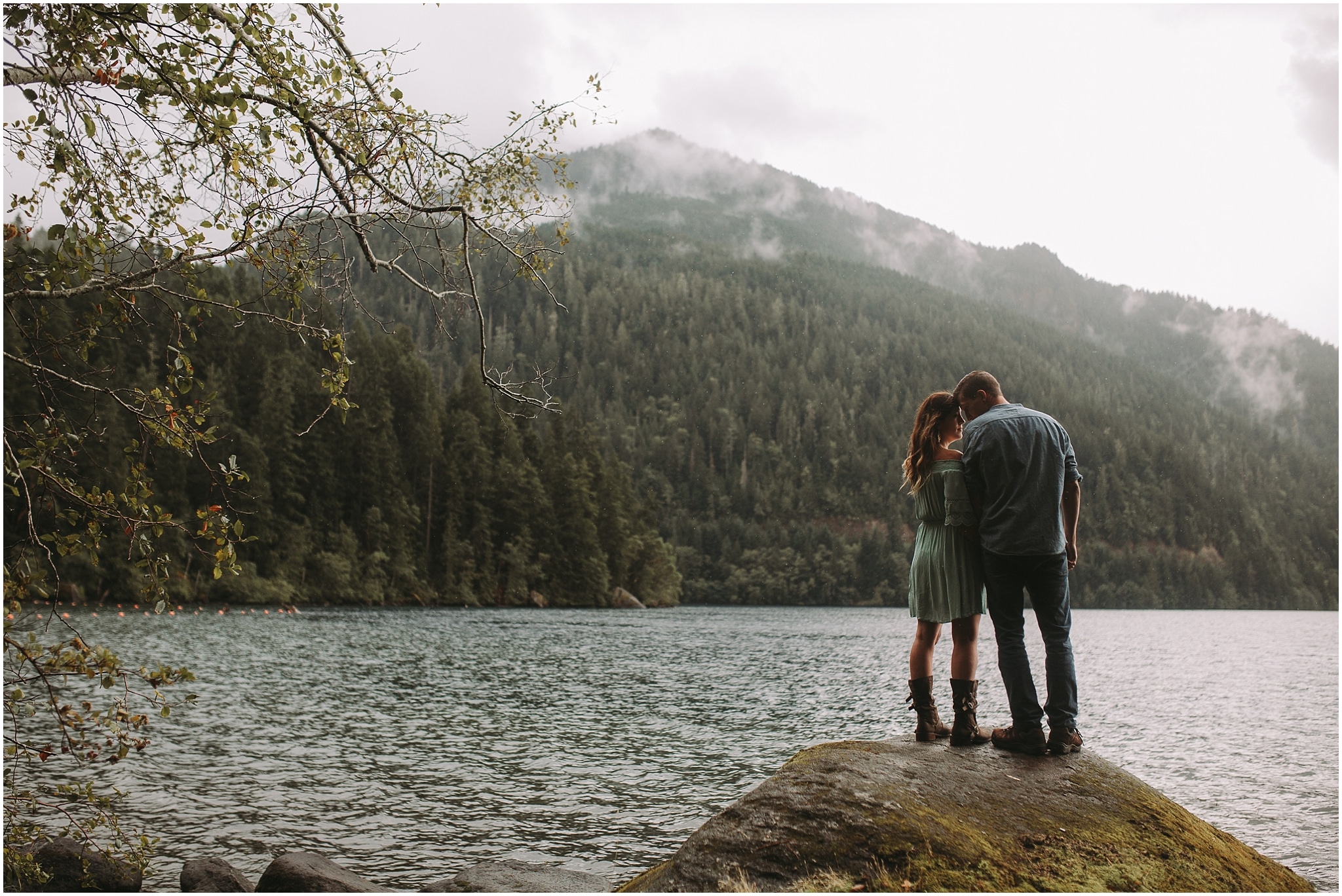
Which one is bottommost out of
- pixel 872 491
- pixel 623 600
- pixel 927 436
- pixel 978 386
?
pixel 623 600

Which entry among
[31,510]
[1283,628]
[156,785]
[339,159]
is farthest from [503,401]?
[1283,628]

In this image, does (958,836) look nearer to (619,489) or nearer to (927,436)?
(927,436)

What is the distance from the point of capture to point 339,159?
17.6 ft

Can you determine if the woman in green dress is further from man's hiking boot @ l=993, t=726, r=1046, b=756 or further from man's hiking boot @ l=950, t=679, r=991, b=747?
man's hiking boot @ l=993, t=726, r=1046, b=756

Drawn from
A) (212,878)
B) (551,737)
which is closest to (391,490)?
(551,737)

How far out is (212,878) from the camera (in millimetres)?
9016

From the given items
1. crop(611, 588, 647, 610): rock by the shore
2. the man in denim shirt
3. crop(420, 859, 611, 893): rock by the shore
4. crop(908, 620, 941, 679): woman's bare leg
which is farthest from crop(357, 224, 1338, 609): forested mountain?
the man in denim shirt

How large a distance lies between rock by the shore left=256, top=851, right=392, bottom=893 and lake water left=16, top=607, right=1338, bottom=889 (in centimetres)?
106

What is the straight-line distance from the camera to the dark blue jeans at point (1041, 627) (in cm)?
632

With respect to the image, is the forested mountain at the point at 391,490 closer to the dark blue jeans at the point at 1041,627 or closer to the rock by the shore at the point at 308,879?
the rock by the shore at the point at 308,879

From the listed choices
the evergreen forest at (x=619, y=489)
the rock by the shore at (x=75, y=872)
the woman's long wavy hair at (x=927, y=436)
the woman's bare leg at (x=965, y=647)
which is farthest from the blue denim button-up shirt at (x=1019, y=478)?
the rock by the shore at (x=75, y=872)

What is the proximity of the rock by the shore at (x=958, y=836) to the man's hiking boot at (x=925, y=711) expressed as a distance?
1.57ft

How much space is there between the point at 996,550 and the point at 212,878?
8616 mm

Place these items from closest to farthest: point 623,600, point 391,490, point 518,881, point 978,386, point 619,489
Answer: point 978,386 → point 518,881 → point 391,490 → point 623,600 → point 619,489
